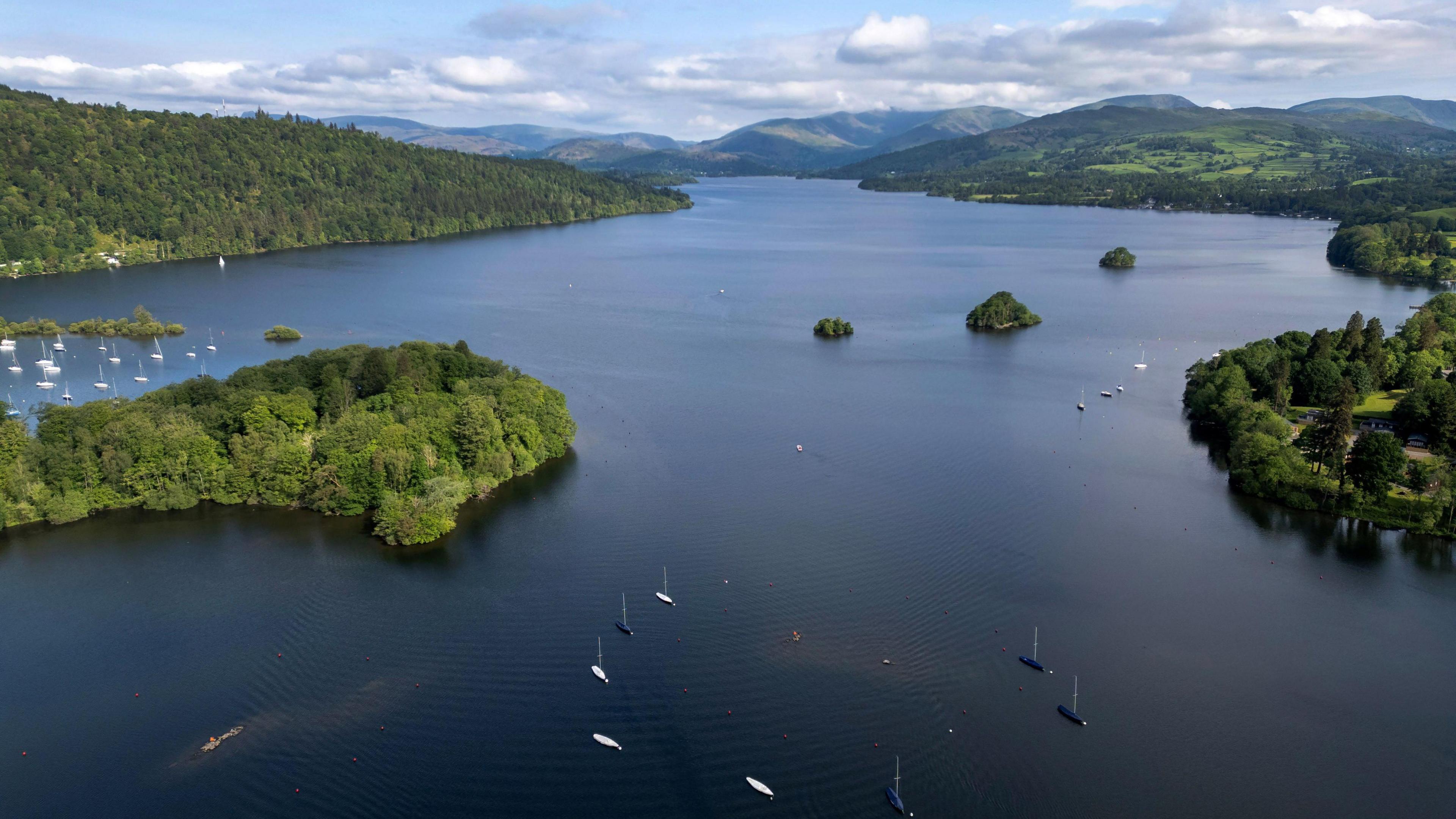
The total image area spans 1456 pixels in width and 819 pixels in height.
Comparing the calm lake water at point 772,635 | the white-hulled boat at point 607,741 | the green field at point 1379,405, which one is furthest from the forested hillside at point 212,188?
the green field at point 1379,405

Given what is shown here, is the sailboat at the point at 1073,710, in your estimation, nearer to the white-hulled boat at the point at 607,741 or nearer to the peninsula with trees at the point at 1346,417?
the white-hulled boat at the point at 607,741

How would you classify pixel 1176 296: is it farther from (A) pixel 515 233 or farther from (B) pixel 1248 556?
(A) pixel 515 233

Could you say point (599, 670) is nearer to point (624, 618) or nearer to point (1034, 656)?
point (624, 618)

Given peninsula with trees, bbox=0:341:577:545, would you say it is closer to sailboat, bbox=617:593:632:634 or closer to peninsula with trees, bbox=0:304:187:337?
sailboat, bbox=617:593:632:634

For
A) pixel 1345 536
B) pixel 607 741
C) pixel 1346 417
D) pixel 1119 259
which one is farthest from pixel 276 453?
pixel 1119 259

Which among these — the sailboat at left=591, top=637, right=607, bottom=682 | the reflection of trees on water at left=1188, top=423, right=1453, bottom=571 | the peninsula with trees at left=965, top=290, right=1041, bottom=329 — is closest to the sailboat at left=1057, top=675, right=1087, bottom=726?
the sailboat at left=591, top=637, right=607, bottom=682

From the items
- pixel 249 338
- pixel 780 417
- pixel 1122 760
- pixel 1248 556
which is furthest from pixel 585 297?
pixel 1122 760

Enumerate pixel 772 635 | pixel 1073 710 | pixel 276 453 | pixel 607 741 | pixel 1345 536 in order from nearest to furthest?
pixel 607 741 → pixel 1073 710 → pixel 772 635 → pixel 1345 536 → pixel 276 453
